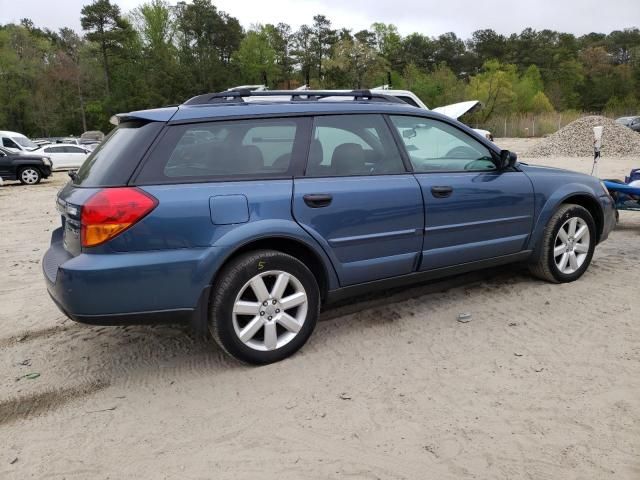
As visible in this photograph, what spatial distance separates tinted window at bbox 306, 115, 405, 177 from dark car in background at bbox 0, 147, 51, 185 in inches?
718

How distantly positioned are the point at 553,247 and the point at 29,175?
740 inches

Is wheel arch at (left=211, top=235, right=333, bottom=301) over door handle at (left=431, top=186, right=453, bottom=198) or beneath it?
beneath

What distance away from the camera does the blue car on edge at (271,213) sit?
308cm

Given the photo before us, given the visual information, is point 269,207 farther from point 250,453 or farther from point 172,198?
point 250,453

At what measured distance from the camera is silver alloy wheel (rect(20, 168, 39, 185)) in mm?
18922

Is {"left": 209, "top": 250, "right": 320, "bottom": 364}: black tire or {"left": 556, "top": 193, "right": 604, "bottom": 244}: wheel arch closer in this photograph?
{"left": 209, "top": 250, "right": 320, "bottom": 364}: black tire

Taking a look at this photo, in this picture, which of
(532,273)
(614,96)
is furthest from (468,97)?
(532,273)

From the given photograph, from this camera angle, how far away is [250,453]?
2.66 metres

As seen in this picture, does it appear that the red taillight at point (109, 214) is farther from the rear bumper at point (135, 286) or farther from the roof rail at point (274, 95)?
the roof rail at point (274, 95)

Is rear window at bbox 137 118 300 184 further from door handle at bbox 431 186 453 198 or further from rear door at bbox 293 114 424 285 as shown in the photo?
door handle at bbox 431 186 453 198

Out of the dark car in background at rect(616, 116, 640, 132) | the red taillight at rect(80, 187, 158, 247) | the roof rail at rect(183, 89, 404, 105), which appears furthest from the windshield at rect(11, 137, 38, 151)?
the dark car in background at rect(616, 116, 640, 132)

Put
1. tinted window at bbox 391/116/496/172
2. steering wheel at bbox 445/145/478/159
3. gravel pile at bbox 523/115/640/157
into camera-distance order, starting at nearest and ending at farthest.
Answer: tinted window at bbox 391/116/496/172
steering wheel at bbox 445/145/478/159
gravel pile at bbox 523/115/640/157

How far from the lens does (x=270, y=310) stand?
3453mm

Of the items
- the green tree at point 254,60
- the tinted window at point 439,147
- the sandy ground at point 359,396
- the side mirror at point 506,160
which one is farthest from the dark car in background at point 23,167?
the green tree at point 254,60
